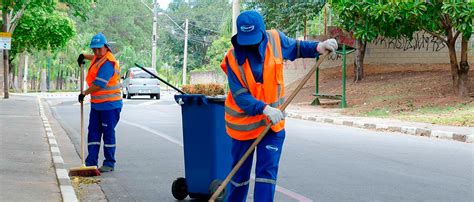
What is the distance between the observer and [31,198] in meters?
7.54

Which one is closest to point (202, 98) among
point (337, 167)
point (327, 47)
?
point (327, 47)

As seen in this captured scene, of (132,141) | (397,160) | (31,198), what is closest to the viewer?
(31,198)

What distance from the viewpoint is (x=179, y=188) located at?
309 inches

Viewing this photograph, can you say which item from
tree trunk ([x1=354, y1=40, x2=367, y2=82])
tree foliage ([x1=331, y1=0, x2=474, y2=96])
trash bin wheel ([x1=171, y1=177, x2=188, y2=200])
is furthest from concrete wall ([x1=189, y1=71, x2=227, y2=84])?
trash bin wheel ([x1=171, y1=177, x2=188, y2=200])

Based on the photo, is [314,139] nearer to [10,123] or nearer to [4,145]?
[4,145]

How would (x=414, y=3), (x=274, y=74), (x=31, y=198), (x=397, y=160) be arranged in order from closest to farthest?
(x=274, y=74)
(x=31, y=198)
(x=397, y=160)
(x=414, y=3)

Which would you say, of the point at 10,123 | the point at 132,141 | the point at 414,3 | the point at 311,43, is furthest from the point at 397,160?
the point at 414,3

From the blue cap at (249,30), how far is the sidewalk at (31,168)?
111 inches

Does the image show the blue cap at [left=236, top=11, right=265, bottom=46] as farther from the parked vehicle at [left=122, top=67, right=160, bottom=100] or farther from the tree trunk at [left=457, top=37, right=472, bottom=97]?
the parked vehicle at [left=122, top=67, right=160, bottom=100]

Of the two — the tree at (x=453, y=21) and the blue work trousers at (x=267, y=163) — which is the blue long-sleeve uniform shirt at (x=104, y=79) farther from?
the tree at (x=453, y=21)

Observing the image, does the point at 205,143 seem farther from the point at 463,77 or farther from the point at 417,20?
the point at 463,77

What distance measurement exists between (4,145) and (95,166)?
3.63 metres

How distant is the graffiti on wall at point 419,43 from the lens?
3197 cm

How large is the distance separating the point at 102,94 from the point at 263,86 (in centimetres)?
428
